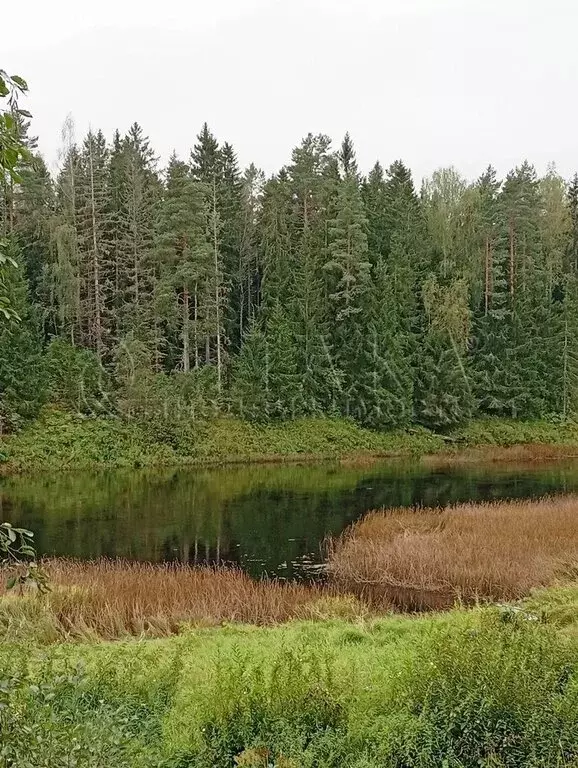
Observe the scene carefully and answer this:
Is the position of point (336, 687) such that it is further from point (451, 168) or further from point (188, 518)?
point (451, 168)

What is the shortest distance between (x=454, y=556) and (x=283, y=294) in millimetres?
40068

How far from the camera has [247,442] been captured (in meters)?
47.2

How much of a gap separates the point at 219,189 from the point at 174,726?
55275mm

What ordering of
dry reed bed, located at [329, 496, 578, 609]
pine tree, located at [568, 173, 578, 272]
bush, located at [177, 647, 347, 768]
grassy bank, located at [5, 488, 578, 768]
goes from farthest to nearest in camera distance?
1. pine tree, located at [568, 173, 578, 272]
2. dry reed bed, located at [329, 496, 578, 609]
3. bush, located at [177, 647, 347, 768]
4. grassy bank, located at [5, 488, 578, 768]

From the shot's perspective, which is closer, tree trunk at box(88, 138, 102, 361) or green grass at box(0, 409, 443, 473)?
green grass at box(0, 409, 443, 473)

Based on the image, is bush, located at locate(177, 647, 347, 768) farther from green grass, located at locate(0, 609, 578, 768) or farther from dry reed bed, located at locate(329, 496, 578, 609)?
dry reed bed, located at locate(329, 496, 578, 609)

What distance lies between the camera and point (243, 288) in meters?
63.6

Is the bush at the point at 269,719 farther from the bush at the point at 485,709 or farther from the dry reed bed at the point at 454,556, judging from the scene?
the dry reed bed at the point at 454,556

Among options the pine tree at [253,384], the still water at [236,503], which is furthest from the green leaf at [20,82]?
the pine tree at [253,384]

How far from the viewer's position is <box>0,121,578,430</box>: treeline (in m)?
49.4

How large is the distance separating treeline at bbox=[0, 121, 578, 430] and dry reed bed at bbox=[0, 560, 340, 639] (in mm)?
30400

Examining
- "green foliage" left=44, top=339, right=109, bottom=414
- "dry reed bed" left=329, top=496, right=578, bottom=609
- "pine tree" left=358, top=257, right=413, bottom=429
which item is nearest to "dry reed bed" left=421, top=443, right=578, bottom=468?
"pine tree" left=358, top=257, right=413, bottom=429

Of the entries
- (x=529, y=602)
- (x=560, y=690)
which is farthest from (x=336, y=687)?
(x=529, y=602)

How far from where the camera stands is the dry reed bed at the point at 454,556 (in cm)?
1552
